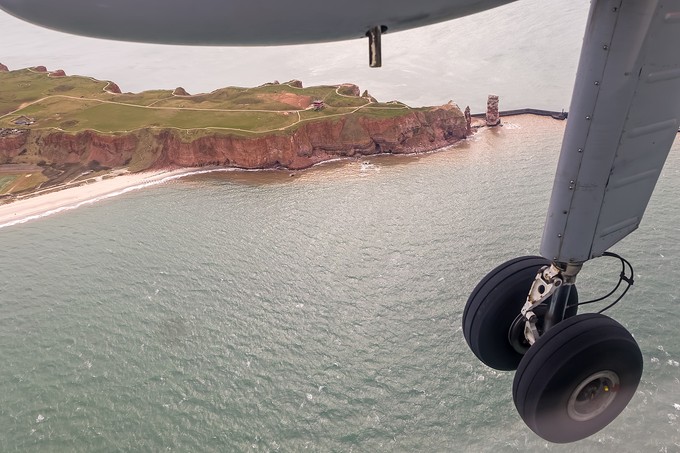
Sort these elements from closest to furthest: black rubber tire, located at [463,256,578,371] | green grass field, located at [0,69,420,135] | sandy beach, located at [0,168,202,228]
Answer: black rubber tire, located at [463,256,578,371]
sandy beach, located at [0,168,202,228]
green grass field, located at [0,69,420,135]

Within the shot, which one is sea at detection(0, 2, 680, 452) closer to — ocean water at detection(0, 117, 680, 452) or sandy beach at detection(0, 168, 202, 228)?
ocean water at detection(0, 117, 680, 452)

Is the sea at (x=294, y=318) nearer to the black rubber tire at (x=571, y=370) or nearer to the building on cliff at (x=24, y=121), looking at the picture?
the black rubber tire at (x=571, y=370)

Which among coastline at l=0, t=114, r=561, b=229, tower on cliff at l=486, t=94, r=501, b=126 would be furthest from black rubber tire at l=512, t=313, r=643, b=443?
tower on cliff at l=486, t=94, r=501, b=126

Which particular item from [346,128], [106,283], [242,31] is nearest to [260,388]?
[106,283]

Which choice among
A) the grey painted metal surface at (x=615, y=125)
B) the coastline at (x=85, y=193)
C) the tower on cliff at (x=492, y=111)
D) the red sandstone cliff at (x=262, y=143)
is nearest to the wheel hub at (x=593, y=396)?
the grey painted metal surface at (x=615, y=125)

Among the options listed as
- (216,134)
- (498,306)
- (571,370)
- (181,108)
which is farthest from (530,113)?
(571,370)

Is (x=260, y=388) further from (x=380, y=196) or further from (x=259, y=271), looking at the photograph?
(x=380, y=196)

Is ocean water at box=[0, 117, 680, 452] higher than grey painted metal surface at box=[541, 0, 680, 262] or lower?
lower
